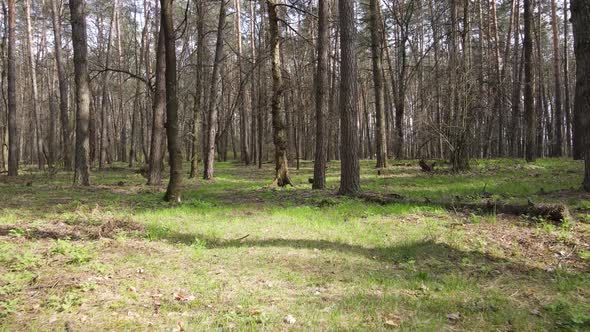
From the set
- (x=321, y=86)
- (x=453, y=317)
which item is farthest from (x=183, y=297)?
(x=321, y=86)

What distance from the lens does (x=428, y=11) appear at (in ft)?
106

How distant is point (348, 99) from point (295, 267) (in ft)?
19.9

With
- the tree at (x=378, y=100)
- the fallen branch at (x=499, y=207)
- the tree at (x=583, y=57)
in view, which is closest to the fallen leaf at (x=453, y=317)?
the fallen branch at (x=499, y=207)

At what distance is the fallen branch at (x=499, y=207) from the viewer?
6852 millimetres

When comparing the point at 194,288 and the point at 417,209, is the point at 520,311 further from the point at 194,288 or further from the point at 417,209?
the point at 417,209

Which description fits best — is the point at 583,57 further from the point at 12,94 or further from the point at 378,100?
the point at 12,94

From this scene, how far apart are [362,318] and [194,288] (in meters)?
1.83

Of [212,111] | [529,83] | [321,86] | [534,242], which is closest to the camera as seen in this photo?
[534,242]

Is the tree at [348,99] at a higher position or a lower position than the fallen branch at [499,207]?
higher

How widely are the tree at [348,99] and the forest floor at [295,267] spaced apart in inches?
46.2

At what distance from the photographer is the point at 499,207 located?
25.8 ft

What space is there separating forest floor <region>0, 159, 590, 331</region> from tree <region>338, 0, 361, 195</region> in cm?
117

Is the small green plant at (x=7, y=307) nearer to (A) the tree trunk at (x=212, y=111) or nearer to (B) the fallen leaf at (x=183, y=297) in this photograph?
(B) the fallen leaf at (x=183, y=297)

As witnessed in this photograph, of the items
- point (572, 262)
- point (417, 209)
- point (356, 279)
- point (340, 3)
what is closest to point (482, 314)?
point (356, 279)
